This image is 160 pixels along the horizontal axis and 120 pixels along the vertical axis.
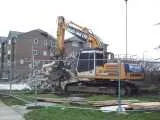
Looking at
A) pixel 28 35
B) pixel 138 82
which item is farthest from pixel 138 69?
pixel 28 35

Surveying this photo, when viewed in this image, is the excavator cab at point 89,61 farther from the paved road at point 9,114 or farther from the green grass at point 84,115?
the green grass at point 84,115

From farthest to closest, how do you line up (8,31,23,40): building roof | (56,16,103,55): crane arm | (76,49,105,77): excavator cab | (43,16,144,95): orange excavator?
(8,31,23,40): building roof, (56,16,103,55): crane arm, (76,49,105,77): excavator cab, (43,16,144,95): orange excavator

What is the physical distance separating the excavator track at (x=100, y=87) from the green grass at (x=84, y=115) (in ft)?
36.3

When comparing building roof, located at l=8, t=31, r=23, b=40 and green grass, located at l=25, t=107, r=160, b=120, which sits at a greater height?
building roof, located at l=8, t=31, r=23, b=40

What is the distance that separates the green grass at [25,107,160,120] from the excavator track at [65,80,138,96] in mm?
11075

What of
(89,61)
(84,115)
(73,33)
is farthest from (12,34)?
(84,115)

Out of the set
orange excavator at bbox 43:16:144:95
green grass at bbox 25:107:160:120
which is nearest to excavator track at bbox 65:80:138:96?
orange excavator at bbox 43:16:144:95

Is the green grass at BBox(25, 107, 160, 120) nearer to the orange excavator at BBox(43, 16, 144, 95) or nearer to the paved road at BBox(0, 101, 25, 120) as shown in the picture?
the paved road at BBox(0, 101, 25, 120)

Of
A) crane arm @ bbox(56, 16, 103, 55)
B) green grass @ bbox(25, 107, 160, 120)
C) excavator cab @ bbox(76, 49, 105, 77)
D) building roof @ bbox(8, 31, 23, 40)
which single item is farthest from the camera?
A: building roof @ bbox(8, 31, 23, 40)

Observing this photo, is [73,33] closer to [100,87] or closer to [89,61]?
[89,61]

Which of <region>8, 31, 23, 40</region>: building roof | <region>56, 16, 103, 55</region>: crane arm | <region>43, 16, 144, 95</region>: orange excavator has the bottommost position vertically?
<region>43, 16, 144, 95</region>: orange excavator

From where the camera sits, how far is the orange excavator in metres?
26.1

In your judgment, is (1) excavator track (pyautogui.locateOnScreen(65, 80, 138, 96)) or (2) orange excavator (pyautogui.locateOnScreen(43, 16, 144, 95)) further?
(1) excavator track (pyautogui.locateOnScreen(65, 80, 138, 96))

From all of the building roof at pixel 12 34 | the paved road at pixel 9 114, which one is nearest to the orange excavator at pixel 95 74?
the paved road at pixel 9 114
